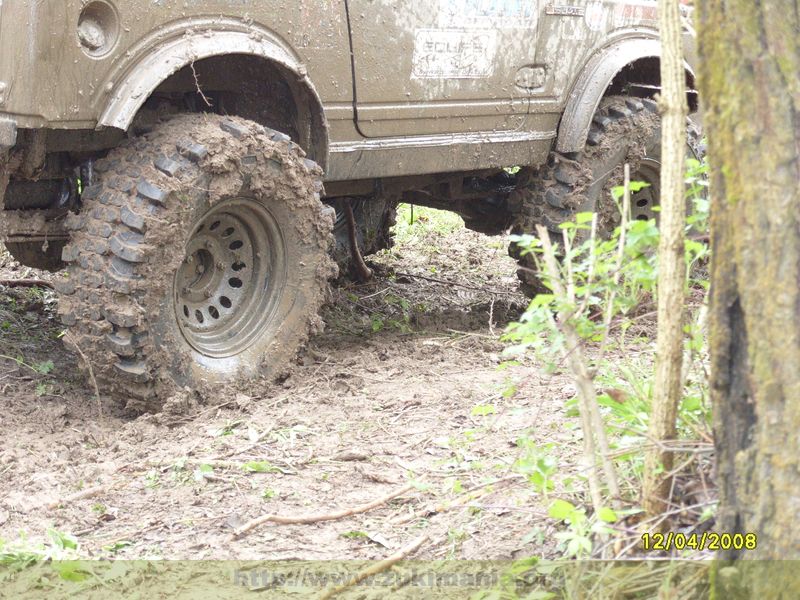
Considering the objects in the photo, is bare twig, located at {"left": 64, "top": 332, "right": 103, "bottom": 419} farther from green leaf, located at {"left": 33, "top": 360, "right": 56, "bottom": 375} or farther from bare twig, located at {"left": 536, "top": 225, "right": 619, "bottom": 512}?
bare twig, located at {"left": 536, "top": 225, "right": 619, "bottom": 512}

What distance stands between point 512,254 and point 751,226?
387 centimetres

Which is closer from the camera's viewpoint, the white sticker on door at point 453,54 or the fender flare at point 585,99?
the white sticker on door at point 453,54

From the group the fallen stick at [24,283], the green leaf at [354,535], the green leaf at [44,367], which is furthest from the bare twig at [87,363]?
the fallen stick at [24,283]

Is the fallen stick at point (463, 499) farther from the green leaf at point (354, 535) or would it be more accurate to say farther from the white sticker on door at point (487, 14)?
the white sticker on door at point (487, 14)

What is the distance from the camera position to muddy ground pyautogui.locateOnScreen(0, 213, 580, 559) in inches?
128

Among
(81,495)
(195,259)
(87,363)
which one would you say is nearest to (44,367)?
(87,363)

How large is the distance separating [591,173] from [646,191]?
78cm

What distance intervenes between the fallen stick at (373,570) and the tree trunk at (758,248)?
3.13 feet

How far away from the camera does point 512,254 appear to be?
6.21m

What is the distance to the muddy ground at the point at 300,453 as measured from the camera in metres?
3.24

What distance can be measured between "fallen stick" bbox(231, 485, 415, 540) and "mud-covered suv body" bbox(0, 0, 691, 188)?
1528mm

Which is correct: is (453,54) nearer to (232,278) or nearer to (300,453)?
(232,278)

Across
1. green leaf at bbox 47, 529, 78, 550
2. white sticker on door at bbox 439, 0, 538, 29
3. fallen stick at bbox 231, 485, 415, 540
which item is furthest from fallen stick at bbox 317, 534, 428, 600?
white sticker on door at bbox 439, 0, 538, 29

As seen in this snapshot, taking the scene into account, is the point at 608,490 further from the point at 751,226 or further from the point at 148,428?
the point at 148,428
